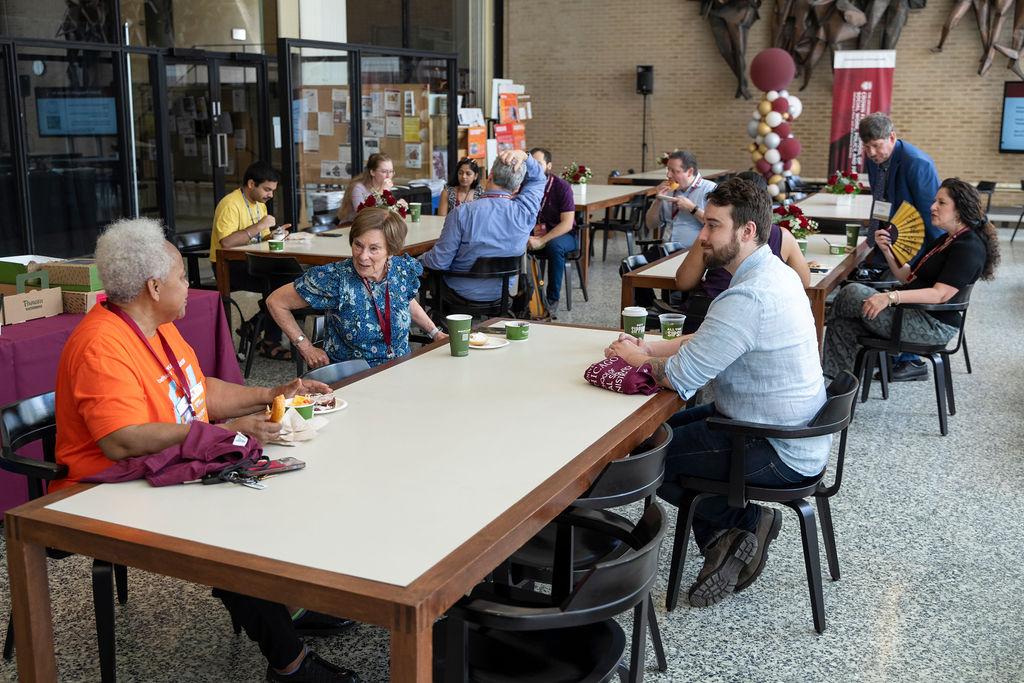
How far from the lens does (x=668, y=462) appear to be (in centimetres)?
325

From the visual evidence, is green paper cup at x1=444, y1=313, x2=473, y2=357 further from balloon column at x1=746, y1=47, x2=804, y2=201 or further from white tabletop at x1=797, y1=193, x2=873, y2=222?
balloon column at x1=746, y1=47, x2=804, y2=201

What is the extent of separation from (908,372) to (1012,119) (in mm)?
9106

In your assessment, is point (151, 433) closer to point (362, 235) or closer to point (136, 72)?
point (362, 235)

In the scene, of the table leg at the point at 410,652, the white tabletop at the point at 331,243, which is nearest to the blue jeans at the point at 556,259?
the white tabletop at the point at 331,243

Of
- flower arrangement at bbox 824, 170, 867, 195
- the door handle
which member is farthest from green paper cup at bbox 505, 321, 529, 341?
the door handle

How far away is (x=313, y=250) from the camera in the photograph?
595cm

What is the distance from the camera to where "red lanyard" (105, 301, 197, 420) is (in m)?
2.55

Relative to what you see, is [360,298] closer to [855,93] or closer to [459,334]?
[459,334]

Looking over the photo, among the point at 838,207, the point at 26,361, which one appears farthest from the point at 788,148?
the point at 26,361

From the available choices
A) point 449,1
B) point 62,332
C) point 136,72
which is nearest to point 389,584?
point 62,332

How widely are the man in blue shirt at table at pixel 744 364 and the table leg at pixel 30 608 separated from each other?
1.75 metres

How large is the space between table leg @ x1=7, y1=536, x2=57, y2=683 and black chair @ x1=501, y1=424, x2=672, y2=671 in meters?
1.09

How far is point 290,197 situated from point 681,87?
792 cm

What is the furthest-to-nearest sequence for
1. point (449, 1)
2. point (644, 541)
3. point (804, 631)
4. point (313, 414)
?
1. point (449, 1)
2. point (804, 631)
3. point (313, 414)
4. point (644, 541)
